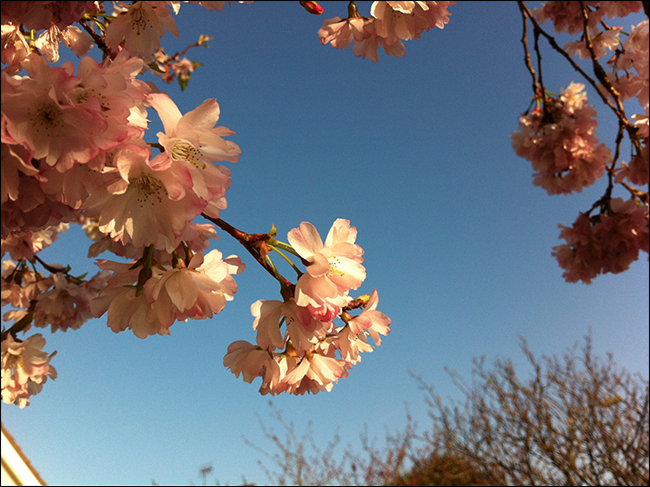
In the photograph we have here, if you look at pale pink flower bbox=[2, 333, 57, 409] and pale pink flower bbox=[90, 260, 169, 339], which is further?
pale pink flower bbox=[2, 333, 57, 409]

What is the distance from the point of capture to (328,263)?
0.71 metres

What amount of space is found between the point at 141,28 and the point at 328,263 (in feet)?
2.14

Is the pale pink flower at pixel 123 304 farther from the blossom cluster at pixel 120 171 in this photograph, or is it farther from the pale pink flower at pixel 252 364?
the pale pink flower at pixel 252 364

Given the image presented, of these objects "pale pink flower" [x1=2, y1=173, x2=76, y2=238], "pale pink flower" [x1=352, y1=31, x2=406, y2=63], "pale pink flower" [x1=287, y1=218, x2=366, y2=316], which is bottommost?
"pale pink flower" [x1=287, y1=218, x2=366, y2=316]

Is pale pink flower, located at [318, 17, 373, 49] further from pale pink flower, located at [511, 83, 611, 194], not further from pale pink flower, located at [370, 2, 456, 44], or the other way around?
pale pink flower, located at [511, 83, 611, 194]

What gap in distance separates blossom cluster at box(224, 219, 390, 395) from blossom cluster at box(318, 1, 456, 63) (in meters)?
0.49

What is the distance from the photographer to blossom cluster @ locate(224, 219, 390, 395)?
28.4 inches

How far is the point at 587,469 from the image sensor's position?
5.96m

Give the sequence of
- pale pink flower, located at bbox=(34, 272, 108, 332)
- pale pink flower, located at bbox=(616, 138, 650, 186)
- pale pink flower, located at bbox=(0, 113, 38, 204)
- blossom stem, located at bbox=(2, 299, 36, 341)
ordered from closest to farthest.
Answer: pale pink flower, located at bbox=(0, 113, 38, 204) → blossom stem, located at bbox=(2, 299, 36, 341) → pale pink flower, located at bbox=(34, 272, 108, 332) → pale pink flower, located at bbox=(616, 138, 650, 186)

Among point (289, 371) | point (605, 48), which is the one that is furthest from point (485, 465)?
point (289, 371)

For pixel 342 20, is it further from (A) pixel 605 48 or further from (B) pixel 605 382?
(B) pixel 605 382

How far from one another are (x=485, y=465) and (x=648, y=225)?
18.9ft

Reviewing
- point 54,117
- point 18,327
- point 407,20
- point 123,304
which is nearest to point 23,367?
point 18,327

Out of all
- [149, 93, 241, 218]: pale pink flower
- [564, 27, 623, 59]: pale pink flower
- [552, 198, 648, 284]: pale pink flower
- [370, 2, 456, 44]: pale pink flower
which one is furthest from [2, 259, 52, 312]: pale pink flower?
[564, 27, 623, 59]: pale pink flower
